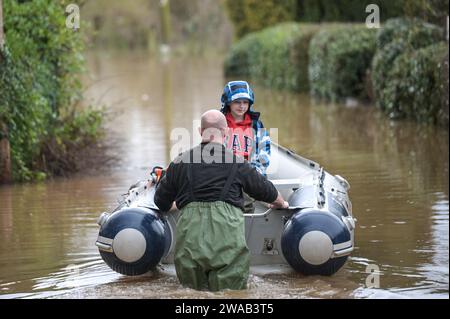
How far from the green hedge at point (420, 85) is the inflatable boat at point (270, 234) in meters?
9.49

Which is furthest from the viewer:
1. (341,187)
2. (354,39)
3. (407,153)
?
(354,39)

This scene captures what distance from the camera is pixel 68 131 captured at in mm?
14789

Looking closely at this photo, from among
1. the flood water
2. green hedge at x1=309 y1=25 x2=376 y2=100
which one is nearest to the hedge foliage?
the flood water

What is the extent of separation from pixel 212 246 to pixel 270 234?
3.83 feet

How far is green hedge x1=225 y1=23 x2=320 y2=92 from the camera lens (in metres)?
29.1

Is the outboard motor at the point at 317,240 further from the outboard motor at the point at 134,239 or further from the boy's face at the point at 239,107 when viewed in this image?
the boy's face at the point at 239,107

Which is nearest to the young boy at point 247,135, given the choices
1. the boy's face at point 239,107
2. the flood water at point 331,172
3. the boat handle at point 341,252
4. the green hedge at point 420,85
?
the boy's face at point 239,107

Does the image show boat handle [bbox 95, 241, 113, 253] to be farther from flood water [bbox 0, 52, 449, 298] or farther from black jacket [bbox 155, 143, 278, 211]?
black jacket [bbox 155, 143, 278, 211]

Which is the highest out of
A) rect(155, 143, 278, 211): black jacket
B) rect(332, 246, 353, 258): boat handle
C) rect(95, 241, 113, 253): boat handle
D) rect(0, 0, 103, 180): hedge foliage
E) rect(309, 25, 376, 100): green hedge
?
rect(309, 25, 376, 100): green hedge

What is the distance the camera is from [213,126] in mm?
7266

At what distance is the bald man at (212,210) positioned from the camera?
7.14 metres

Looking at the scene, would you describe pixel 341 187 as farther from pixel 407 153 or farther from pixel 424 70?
pixel 424 70

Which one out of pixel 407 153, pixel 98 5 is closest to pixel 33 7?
pixel 407 153

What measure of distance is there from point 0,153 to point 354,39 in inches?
514
